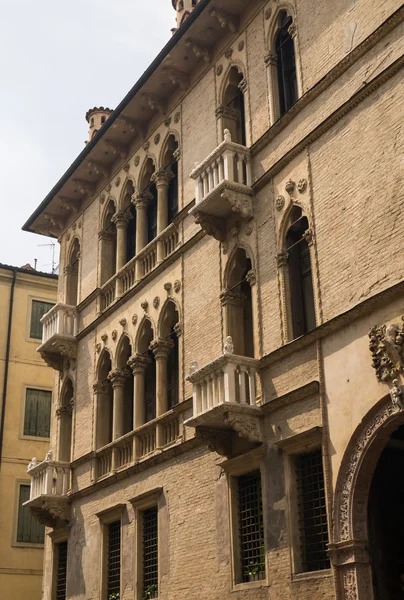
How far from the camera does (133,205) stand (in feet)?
74.7

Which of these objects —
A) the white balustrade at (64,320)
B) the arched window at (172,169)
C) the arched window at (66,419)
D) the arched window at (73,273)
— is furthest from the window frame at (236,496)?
the arched window at (73,273)

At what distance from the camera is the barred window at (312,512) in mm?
13562

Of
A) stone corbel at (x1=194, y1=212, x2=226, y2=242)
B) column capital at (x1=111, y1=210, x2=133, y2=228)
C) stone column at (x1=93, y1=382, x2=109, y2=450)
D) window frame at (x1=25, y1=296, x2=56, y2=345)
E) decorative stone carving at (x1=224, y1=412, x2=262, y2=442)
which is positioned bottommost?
decorative stone carving at (x1=224, y1=412, x2=262, y2=442)

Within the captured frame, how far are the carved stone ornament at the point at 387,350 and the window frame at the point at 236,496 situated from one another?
10.1 feet

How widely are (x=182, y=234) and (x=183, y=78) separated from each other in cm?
385

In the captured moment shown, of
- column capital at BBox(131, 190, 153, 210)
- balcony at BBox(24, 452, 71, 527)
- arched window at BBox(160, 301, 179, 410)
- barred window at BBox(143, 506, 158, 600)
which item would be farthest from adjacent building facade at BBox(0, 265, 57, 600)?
arched window at BBox(160, 301, 179, 410)

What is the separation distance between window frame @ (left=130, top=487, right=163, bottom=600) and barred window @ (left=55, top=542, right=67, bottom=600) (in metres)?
4.42

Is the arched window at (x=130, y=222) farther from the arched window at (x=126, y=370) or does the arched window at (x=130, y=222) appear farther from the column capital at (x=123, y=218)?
the arched window at (x=126, y=370)

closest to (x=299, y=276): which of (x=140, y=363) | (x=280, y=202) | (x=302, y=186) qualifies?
(x=280, y=202)

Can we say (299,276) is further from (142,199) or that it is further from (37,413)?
(37,413)

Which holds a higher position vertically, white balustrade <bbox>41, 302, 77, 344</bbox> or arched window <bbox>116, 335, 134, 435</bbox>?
white balustrade <bbox>41, 302, 77, 344</bbox>

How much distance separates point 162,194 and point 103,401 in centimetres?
539

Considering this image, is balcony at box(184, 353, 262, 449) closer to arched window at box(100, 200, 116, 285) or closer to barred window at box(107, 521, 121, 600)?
barred window at box(107, 521, 121, 600)

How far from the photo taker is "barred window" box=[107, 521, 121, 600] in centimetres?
1927
